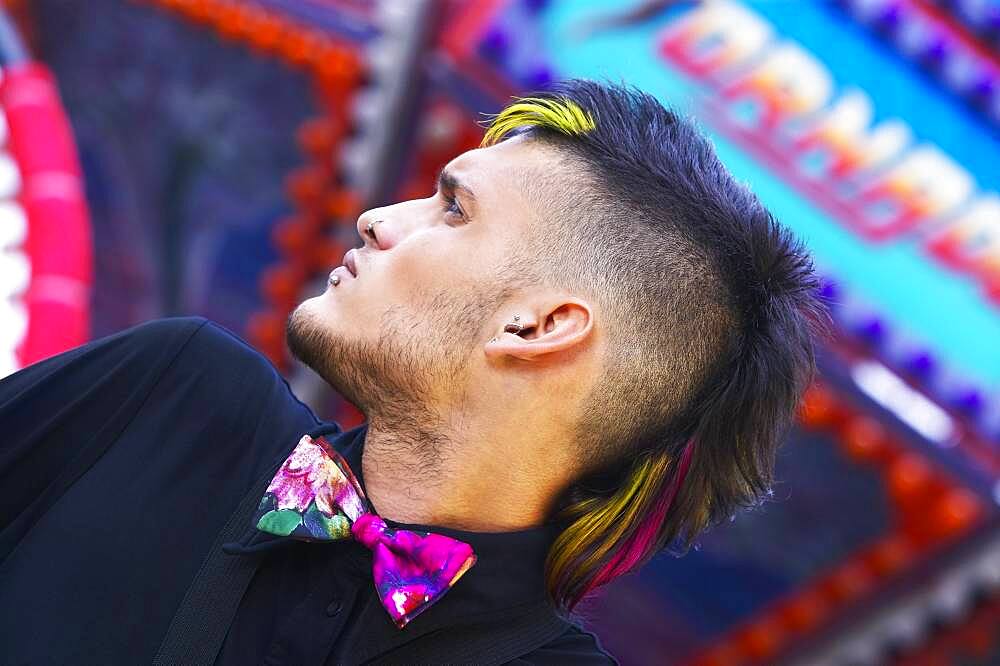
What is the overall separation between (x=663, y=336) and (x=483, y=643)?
12.2 inches

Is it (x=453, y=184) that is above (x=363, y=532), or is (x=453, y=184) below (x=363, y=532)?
above

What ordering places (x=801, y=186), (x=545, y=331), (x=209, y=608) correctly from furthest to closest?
(x=801, y=186)
(x=545, y=331)
(x=209, y=608)

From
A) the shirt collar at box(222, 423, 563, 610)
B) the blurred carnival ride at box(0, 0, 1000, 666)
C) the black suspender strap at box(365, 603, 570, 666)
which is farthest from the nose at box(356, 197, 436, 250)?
the blurred carnival ride at box(0, 0, 1000, 666)

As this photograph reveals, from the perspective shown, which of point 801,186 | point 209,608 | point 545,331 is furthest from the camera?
point 801,186

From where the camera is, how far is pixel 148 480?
101 centimetres

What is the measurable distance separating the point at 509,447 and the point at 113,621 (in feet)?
1.16

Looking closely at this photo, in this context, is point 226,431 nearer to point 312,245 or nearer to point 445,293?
point 445,293

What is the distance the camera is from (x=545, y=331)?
103 cm

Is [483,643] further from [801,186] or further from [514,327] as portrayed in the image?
[801,186]

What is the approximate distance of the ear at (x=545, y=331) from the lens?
3.32 feet

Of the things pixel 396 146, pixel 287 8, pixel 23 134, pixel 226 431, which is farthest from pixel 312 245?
pixel 226 431

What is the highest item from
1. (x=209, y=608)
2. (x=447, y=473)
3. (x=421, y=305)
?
(x=421, y=305)

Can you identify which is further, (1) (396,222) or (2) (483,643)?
(1) (396,222)

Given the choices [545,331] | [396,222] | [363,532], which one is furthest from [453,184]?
[363,532]
